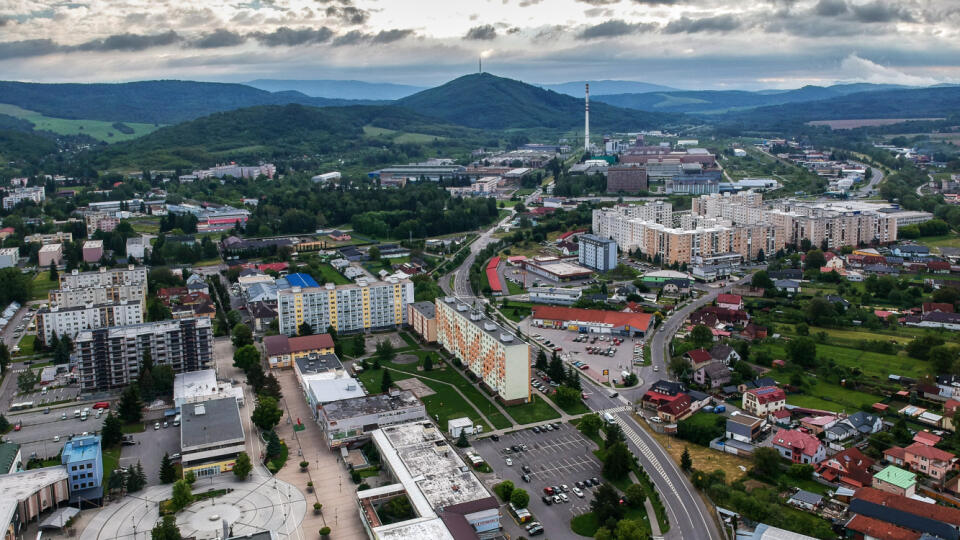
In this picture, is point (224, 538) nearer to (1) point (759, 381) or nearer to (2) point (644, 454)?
(2) point (644, 454)

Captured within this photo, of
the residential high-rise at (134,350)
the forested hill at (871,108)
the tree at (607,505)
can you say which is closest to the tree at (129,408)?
the residential high-rise at (134,350)

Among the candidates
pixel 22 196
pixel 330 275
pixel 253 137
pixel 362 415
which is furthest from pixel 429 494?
pixel 253 137

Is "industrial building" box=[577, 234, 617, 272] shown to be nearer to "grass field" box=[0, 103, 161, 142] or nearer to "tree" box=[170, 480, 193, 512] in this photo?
"tree" box=[170, 480, 193, 512]

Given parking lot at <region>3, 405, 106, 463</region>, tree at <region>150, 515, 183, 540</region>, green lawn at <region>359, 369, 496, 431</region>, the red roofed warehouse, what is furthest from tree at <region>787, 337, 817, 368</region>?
parking lot at <region>3, 405, 106, 463</region>

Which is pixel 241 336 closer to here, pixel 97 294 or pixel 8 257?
pixel 97 294

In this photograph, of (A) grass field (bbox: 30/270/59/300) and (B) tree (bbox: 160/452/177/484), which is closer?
(B) tree (bbox: 160/452/177/484)

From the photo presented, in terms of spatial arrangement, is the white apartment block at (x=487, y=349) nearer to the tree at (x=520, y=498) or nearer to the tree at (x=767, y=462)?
the tree at (x=520, y=498)
